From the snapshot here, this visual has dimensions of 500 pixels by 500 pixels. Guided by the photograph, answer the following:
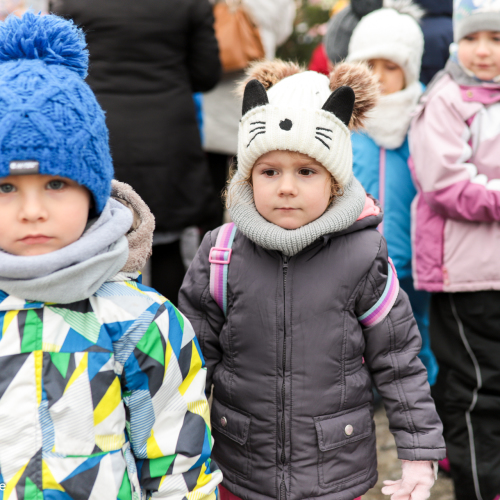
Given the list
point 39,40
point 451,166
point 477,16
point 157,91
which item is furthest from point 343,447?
point 157,91

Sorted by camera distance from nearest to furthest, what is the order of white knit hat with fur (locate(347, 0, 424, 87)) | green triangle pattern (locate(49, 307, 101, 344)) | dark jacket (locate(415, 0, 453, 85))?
green triangle pattern (locate(49, 307, 101, 344)), white knit hat with fur (locate(347, 0, 424, 87)), dark jacket (locate(415, 0, 453, 85))

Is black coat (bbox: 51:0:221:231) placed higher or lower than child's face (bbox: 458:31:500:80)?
lower

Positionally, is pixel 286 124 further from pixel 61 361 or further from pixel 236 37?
pixel 236 37

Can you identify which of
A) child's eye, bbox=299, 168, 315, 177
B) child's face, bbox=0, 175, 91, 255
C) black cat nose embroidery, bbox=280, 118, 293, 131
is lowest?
child's eye, bbox=299, 168, 315, 177

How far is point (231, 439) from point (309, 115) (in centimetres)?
98

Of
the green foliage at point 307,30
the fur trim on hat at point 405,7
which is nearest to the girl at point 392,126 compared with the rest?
the fur trim on hat at point 405,7

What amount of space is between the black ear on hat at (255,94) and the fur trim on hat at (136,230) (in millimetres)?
438

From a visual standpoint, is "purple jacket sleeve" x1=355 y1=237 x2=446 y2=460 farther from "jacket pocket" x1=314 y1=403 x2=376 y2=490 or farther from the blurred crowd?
the blurred crowd

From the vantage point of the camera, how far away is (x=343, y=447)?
1953mm

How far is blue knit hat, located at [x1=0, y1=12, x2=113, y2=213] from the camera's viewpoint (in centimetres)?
145

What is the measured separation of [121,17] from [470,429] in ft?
7.89

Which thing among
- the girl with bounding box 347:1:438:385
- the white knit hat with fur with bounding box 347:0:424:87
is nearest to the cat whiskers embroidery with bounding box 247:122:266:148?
the girl with bounding box 347:1:438:385

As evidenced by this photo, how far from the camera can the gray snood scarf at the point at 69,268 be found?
58.0 inches

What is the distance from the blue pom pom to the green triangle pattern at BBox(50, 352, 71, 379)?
0.68 metres
